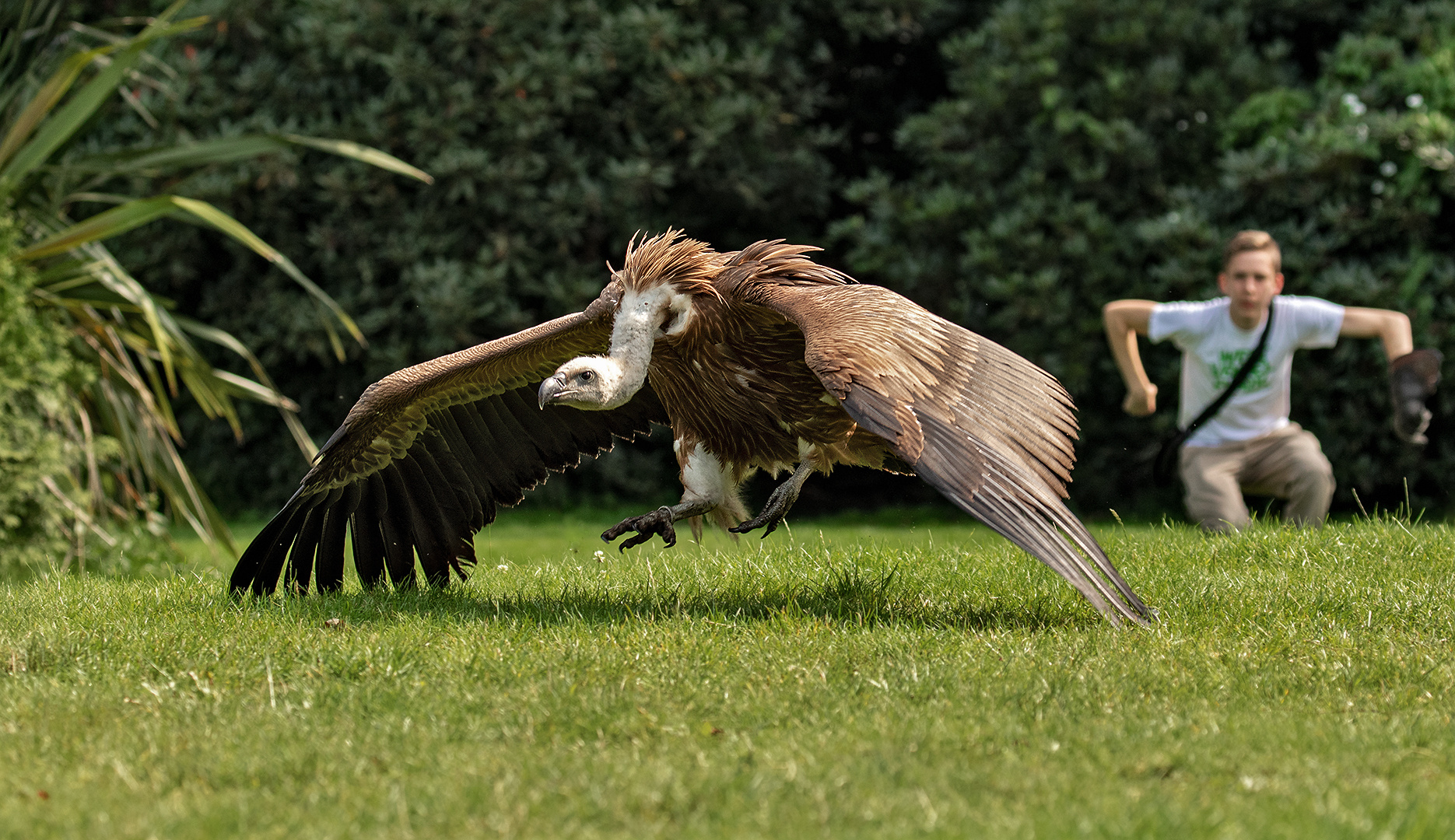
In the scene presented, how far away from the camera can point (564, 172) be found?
11094 millimetres

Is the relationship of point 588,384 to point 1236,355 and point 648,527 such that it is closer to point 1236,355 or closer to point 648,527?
point 648,527

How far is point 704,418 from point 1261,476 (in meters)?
3.44

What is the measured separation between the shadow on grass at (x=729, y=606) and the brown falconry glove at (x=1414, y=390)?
7.45ft

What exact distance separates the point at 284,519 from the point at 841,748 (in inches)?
117

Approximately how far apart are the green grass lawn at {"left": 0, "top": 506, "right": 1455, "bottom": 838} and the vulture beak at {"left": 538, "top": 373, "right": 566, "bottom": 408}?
77 centimetres

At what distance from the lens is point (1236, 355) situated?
23.3 ft

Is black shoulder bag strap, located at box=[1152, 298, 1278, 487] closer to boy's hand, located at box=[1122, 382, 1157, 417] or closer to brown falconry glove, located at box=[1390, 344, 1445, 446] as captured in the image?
boy's hand, located at box=[1122, 382, 1157, 417]

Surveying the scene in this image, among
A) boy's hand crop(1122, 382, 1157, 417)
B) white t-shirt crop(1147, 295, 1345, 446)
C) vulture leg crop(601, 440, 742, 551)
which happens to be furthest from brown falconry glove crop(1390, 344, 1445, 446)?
vulture leg crop(601, 440, 742, 551)

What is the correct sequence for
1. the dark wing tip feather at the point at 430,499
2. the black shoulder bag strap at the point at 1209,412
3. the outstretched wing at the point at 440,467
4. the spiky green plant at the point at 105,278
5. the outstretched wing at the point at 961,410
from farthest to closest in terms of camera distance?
1. the spiky green plant at the point at 105,278
2. the black shoulder bag strap at the point at 1209,412
3. the dark wing tip feather at the point at 430,499
4. the outstretched wing at the point at 440,467
5. the outstretched wing at the point at 961,410

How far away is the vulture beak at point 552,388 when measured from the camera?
192 inches

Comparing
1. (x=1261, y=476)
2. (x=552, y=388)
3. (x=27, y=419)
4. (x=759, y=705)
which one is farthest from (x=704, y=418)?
(x=27, y=419)

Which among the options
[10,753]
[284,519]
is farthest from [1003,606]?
[10,753]

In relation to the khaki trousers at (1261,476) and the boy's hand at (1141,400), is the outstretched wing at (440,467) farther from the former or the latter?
the khaki trousers at (1261,476)

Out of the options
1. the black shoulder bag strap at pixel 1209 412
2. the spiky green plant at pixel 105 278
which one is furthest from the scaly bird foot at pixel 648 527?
the black shoulder bag strap at pixel 1209 412
